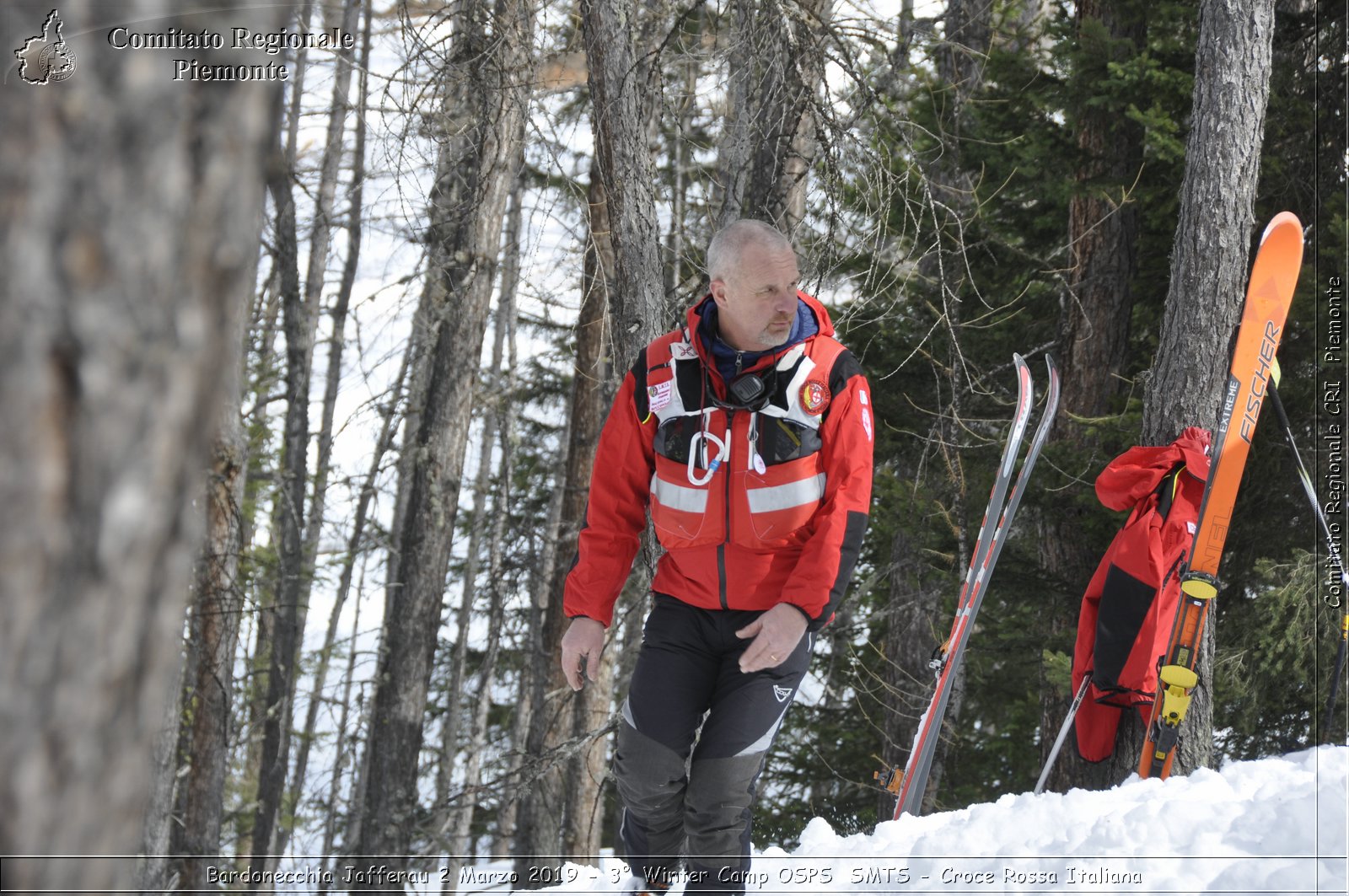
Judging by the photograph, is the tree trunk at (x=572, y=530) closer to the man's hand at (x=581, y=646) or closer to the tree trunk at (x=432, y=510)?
the tree trunk at (x=432, y=510)

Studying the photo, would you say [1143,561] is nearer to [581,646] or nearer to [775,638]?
[775,638]

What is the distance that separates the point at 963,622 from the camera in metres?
5.06

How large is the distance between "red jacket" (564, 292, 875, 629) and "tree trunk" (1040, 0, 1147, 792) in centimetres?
409

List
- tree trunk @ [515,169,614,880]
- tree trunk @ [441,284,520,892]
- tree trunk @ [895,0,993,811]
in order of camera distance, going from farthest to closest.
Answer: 1. tree trunk @ [441,284,520,892]
2. tree trunk @ [515,169,614,880]
3. tree trunk @ [895,0,993,811]

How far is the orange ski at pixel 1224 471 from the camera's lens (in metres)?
4.52

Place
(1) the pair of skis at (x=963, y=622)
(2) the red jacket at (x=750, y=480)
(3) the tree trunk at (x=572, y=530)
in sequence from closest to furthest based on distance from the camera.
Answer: (2) the red jacket at (x=750, y=480), (1) the pair of skis at (x=963, y=622), (3) the tree trunk at (x=572, y=530)

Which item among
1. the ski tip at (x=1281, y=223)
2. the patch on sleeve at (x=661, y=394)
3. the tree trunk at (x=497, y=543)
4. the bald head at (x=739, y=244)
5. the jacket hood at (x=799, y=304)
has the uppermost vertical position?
the ski tip at (x=1281, y=223)

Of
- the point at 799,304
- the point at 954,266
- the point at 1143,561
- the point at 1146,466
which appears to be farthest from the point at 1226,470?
the point at 954,266

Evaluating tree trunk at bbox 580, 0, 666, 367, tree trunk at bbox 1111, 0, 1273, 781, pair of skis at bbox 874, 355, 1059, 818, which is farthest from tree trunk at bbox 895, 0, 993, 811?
tree trunk at bbox 580, 0, 666, 367

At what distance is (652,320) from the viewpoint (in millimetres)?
4461

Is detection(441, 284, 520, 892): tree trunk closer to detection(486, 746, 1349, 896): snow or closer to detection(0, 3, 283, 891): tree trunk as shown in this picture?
detection(486, 746, 1349, 896): snow

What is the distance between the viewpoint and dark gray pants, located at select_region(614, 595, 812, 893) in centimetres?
303

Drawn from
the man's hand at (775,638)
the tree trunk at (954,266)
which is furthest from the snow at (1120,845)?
the tree trunk at (954,266)

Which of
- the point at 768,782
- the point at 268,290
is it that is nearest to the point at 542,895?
the point at 768,782
